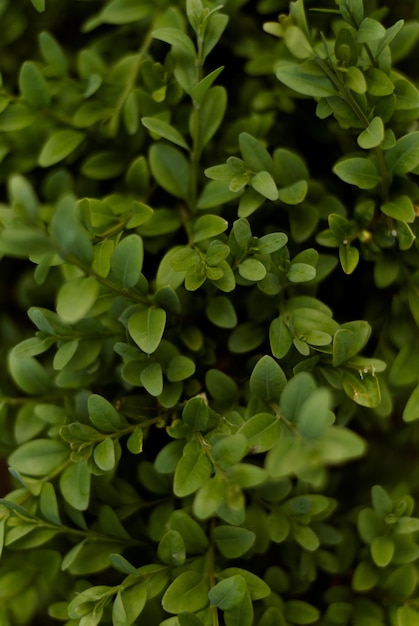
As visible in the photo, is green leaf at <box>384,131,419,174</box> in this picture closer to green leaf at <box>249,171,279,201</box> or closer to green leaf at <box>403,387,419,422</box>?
green leaf at <box>249,171,279,201</box>

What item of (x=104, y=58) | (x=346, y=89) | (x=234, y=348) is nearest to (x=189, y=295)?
(x=234, y=348)

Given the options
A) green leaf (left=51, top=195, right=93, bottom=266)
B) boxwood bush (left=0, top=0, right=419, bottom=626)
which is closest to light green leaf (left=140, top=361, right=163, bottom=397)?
boxwood bush (left=0, top=0, right=419, bottom=626)

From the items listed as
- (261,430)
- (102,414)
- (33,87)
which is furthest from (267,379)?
(33,87)

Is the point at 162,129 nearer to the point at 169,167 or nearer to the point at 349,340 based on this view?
the point at 169,167

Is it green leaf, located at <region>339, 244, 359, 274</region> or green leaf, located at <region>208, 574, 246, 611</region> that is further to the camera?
green leaf, located at <region>339, 244, 359, 274</region>

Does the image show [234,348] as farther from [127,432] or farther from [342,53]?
[342,53]

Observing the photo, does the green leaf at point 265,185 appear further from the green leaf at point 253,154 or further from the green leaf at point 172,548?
the green leaf at point 172,548
